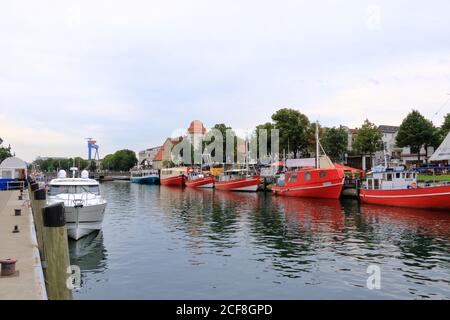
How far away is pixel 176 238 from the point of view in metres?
24.0

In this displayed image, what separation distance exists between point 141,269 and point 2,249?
17.0 ft

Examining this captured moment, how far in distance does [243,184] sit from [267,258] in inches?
1930

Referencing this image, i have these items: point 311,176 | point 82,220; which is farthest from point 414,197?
point 82,220

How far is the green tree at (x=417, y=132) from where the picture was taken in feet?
253

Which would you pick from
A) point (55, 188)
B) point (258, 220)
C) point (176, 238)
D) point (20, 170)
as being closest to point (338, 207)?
point (258, 220)

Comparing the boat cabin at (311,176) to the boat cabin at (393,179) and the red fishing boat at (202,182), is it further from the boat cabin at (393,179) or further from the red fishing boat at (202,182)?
the red fishing boat at (202,182)

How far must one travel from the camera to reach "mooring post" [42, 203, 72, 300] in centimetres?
786

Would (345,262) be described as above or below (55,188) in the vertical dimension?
below

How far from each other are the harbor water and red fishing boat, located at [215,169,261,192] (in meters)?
33.9

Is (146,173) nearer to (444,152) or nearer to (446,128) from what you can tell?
(446,128)

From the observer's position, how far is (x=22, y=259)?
1306cm

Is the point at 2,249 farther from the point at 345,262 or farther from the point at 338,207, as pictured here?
the point at 338,207
